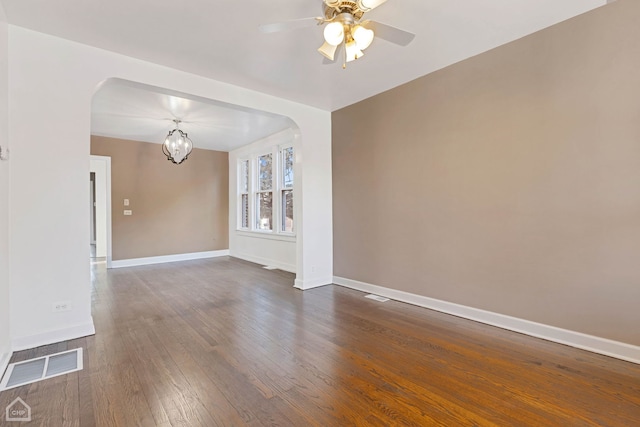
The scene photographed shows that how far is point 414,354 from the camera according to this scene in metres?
2.36

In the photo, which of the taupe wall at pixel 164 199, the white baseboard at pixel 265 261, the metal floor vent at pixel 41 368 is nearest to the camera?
the metal floor vent at pixel 41 368

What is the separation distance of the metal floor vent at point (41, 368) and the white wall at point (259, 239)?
114 inches

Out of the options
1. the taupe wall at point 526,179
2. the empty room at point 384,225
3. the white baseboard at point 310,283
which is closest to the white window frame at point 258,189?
the white baseboard at point 310,283

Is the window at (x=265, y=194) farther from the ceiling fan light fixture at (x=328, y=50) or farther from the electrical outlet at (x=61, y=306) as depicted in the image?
the ceiling fan light fixture at (x=328, y=50)

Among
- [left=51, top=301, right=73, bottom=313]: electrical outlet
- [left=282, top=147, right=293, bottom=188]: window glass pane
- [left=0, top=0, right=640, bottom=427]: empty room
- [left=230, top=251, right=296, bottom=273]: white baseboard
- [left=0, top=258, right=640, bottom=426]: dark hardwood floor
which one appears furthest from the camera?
[left=282, top=147, right=293, bottom=188]: window glass pane

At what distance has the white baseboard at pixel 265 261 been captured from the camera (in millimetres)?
5633

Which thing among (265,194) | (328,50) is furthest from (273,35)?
(265,194)

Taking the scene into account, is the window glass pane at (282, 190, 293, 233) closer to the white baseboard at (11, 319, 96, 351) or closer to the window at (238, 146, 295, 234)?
the window at (238, 146, 295, 234)

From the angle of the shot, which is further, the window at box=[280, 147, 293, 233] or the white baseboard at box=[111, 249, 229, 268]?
the white baseboard at box=[111, 249, 229, 268]

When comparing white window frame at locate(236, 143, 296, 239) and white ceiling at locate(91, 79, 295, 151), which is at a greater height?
white ceiling at locate(91, 79, 295, 151)

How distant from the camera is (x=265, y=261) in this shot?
632cm

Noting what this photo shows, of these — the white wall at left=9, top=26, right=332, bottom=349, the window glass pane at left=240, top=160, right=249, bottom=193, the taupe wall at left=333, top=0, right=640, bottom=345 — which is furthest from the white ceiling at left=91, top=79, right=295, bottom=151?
the taupe wall at left=333, top=0, right=640, bottom=345

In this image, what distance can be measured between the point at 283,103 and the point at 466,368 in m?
3.69

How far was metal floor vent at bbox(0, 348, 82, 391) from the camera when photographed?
200 cm
